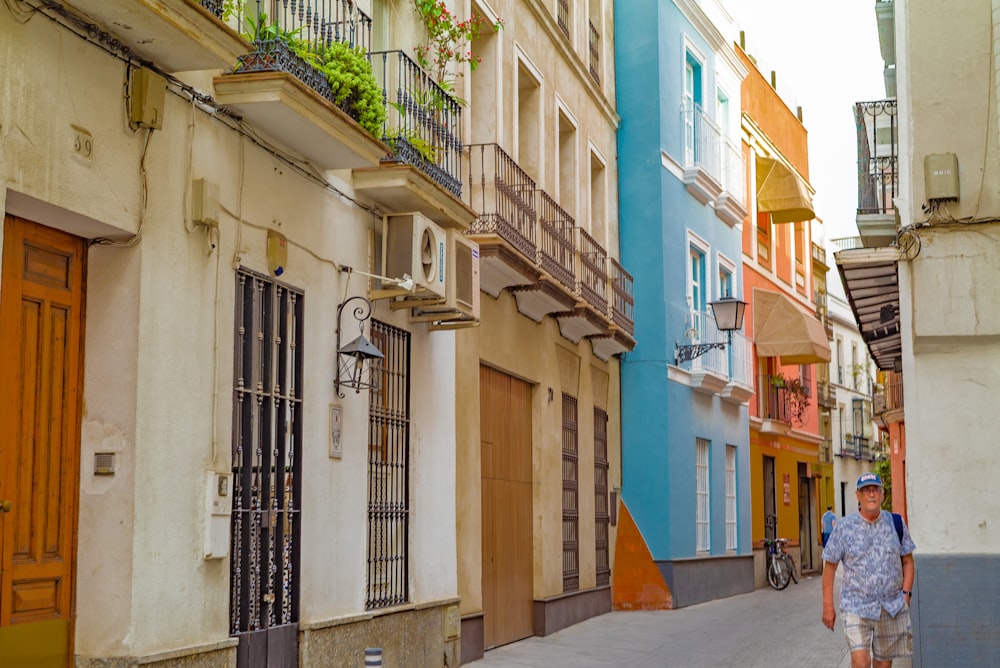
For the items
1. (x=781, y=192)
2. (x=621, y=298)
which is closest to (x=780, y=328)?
(x=781, y=192)

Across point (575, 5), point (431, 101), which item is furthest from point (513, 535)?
point (575, 5)

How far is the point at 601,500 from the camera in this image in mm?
20000

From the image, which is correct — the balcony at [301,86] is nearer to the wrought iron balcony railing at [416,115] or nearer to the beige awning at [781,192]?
the wrought iron balcony railing at [416,115]

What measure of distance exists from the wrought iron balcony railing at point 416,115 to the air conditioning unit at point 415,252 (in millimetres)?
507

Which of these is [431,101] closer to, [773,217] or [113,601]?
[113,601]

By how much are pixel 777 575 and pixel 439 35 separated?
16810 millimetres

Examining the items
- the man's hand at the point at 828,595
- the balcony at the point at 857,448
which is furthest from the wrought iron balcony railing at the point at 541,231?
the balcony at the point at 857,448

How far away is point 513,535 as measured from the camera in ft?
50.8

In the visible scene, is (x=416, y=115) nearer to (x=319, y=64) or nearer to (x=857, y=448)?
(x=319, y=64)

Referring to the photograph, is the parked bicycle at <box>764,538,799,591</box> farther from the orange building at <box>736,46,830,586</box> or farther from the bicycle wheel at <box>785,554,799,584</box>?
the orange building at <box>736,46,830,586</box>

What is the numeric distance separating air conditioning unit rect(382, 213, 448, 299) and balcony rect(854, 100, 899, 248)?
4.30 metres

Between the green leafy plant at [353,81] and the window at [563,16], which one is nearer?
the green leafy plant at [353,81]

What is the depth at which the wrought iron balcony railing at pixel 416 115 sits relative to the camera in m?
11.2

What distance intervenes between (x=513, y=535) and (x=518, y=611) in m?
0.90
